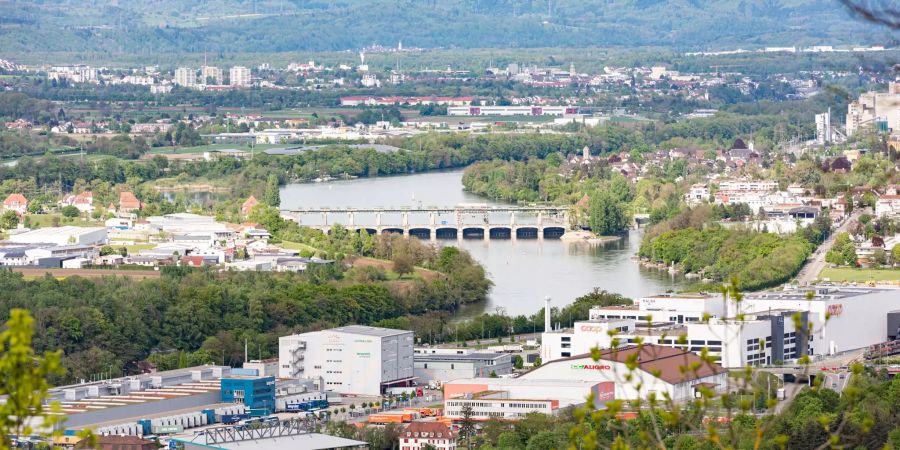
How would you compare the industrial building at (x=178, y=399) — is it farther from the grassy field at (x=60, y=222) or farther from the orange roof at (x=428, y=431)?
the grassy field at (x=60, y=222)

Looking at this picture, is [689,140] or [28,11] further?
[28,11]

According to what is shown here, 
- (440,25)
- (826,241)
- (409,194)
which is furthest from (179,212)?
(440,25)

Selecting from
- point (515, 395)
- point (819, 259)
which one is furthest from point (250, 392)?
point (819, 259)

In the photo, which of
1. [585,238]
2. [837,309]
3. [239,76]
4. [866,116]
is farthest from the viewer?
[239,76]

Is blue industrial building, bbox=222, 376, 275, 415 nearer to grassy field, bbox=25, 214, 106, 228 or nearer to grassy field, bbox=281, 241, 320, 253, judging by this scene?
grassy field, bbox=281, 241, 320, 253

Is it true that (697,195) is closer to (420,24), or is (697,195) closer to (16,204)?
(16,204)

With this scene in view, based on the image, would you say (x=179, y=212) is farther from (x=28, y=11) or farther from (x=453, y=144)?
(x=28, y=11)
